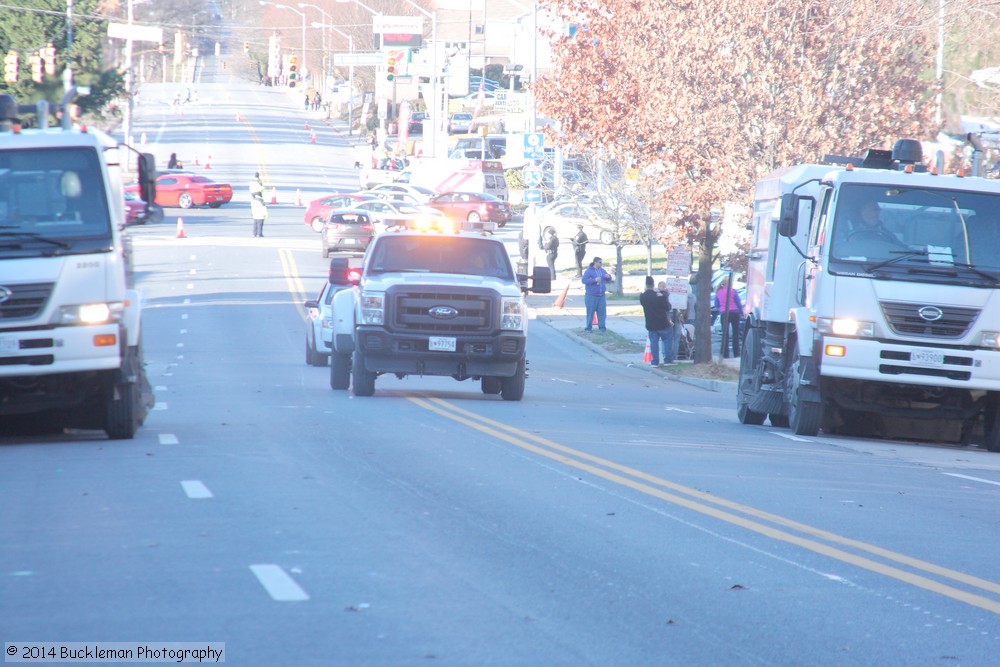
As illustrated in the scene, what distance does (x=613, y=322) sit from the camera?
37.8m

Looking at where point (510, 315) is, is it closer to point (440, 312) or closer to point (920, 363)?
point (440, 312)

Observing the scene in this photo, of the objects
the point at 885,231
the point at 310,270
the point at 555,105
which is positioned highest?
the point at 555,105

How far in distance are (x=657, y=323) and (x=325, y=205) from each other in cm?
2978

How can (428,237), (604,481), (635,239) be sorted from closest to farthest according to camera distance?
(604,481) → (428,237) → (635,239)

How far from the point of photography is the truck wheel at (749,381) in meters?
18.4

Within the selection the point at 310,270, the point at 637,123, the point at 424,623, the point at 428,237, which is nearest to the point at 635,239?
the point at 310,270

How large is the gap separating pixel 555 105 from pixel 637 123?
3.32 meters

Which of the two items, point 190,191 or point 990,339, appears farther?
point 190,191

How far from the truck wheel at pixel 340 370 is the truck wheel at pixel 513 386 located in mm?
2309

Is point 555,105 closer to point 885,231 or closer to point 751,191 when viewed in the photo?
point 751,191

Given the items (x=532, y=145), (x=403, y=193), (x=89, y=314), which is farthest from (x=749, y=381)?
(x=403, y=193)

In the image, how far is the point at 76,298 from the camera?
1240 cm

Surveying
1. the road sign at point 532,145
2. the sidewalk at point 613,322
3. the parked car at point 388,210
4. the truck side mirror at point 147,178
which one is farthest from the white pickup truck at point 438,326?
the parked car at point 388,210

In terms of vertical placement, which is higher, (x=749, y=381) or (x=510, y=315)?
(x=510, y=315)
